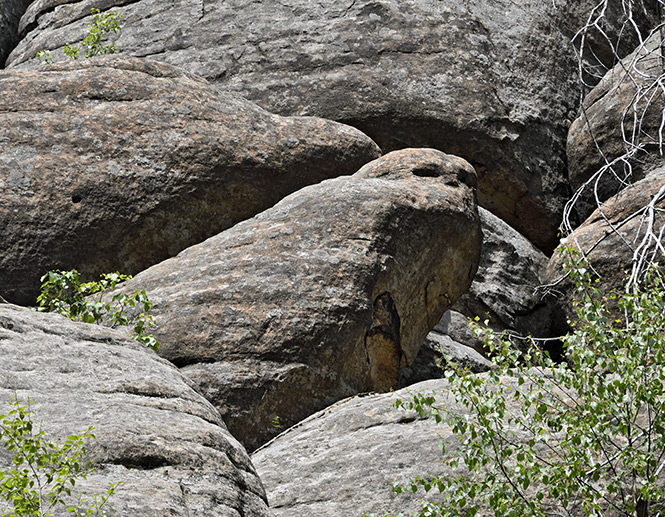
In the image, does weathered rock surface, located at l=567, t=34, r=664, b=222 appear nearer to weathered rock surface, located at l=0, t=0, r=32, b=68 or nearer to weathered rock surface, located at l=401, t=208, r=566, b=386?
weathered rock surface, located at l=401, t=208, r=566, b=386

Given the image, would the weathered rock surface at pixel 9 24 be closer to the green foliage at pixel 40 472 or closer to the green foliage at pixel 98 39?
the green foliage at pixel 98 39

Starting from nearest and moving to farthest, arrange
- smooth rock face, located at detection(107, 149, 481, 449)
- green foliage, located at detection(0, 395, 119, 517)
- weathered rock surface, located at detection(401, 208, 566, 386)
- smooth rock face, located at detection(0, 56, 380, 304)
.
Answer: green foliage, located at detection(0, 395, 119, 517)
smooth rock face, located at detection(107, 149, 481, 449)
smooth rock face, located at detection(0, 56, 380, 304)
weathered rock surface, located at detection(401, 208, 566, 386)

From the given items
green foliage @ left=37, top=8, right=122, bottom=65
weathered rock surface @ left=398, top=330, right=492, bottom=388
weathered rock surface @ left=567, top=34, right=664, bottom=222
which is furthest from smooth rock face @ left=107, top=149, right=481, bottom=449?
green foliage @ left=37, top=8, right=122, bottom=65

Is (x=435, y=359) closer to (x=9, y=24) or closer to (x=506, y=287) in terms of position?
(x=506, y=287)

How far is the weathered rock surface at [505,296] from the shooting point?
1089 cm

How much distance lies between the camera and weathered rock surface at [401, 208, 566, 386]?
10.9 metres

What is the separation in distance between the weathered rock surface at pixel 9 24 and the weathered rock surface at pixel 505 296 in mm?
7742

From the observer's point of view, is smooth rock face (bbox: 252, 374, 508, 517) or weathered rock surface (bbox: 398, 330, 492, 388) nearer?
smooth rock face (bbox: 252, 374, 508, 517)

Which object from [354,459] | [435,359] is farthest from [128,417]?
[435,359]

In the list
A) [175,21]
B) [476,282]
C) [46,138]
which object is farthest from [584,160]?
[46,138]

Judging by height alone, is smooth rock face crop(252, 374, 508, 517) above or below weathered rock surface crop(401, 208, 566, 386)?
above

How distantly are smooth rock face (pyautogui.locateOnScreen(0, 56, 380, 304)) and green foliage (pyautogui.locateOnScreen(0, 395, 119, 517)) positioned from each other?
431 cm

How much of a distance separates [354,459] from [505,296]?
5258 millimetres

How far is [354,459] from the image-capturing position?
6.48 metres
